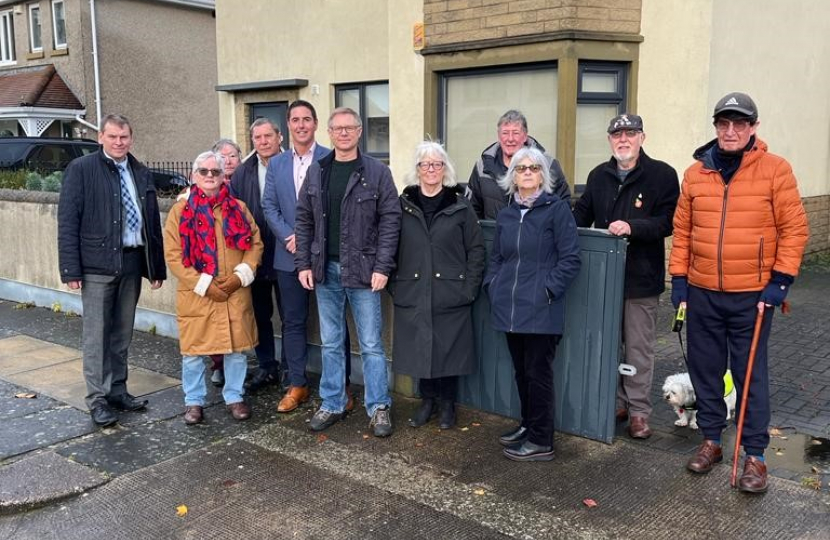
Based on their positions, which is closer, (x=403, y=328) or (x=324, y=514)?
(x=324, y=514)

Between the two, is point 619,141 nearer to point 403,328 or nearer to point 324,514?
point 403,328

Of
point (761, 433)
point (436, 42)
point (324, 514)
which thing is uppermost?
point (436, 42)

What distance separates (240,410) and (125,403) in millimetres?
904

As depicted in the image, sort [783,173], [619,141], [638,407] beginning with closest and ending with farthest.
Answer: [783,173], [619,141], [638,407]

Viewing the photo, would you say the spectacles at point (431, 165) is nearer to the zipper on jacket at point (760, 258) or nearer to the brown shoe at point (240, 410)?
the zipper on jacket at point (760, 258)

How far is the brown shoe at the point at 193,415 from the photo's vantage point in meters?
5.04

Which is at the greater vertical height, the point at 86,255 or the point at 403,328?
the point at 86,255

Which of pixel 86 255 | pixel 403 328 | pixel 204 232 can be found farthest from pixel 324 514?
pixel 86 255

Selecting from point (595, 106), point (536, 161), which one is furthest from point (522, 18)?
point (536, 161)

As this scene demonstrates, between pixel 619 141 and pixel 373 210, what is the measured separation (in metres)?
1.56

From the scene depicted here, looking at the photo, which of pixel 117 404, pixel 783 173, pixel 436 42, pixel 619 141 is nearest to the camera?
pixel 783 173

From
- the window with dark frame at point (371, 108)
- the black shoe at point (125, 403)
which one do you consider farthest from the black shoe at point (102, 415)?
the window with dark frame at point (371, 108)

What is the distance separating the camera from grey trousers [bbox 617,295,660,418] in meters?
4.60

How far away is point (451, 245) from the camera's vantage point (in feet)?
15.2
